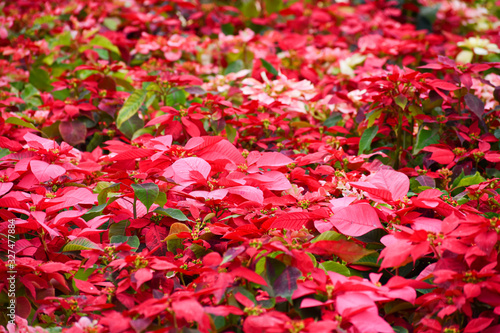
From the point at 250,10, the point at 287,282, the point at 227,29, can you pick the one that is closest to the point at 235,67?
the point at 227,29

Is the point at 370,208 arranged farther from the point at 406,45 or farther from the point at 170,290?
the point at 406,45

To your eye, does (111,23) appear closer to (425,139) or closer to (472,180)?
(425,139)

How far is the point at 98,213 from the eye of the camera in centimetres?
130

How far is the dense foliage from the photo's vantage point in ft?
3.01

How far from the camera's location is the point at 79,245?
3.60 feet

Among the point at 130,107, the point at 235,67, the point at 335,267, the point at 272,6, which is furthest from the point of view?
the point at 272,6

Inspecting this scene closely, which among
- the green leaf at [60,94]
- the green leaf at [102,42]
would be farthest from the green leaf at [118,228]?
the green leaf at [102,42]

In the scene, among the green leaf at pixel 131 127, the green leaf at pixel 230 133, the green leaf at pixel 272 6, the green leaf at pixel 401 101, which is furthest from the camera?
the green leaf at pixel 272 6

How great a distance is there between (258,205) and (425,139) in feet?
2.60

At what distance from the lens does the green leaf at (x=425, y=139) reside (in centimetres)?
165

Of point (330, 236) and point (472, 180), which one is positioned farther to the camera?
point (472, 180)

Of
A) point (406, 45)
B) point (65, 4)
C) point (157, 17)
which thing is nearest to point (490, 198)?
point (406, 45)

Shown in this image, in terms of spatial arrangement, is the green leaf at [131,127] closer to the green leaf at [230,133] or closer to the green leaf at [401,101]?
the green leaf at [230,133]

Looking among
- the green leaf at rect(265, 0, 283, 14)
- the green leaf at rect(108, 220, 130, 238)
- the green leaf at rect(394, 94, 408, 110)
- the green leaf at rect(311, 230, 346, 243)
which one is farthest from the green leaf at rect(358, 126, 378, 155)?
the green leaf at rect(265, 0, 283, 14)
